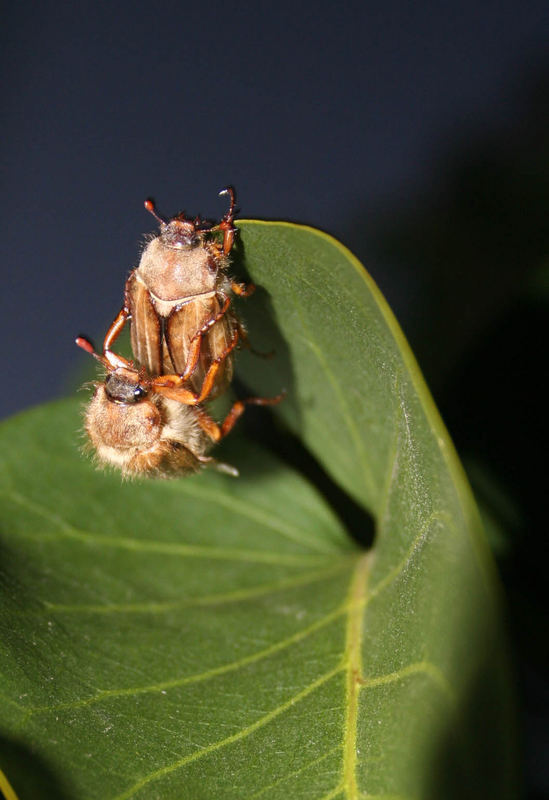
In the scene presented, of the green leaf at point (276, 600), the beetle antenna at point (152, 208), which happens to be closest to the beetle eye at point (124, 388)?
the green leaf at point (276, 600)

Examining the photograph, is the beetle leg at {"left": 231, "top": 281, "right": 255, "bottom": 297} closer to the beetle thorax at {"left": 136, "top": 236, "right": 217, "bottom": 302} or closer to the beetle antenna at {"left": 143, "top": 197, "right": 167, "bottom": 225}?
the beetle thorax at {"left": 136, "top": 236, "right": 217, "bottom": 302}

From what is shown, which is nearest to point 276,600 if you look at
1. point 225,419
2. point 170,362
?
point 225,419

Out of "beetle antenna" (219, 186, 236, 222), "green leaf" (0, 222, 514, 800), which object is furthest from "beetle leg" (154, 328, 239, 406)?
"beetle antenna" (219, 186, 236, 222)

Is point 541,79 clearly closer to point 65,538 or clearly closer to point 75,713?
point 65,538

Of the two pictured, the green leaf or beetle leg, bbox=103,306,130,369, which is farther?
beetle leg, bbox=103,306,130,369

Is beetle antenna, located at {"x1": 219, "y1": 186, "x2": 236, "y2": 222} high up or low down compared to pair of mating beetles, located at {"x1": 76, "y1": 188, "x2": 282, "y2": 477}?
up

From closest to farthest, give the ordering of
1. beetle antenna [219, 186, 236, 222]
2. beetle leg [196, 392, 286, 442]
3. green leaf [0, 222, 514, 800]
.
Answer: green leaf [0, 222, 514, 800] → beetle antenna [219, 186, 236, 222] → beetle leg [196, 392, 286, 442]

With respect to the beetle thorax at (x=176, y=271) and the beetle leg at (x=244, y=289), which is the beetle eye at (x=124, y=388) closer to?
the beetle thorax at (x=176, y=271)

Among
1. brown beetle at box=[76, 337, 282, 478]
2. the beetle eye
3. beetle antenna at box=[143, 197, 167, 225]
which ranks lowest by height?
brown beetle at box=[76, 337, 282, 478]
